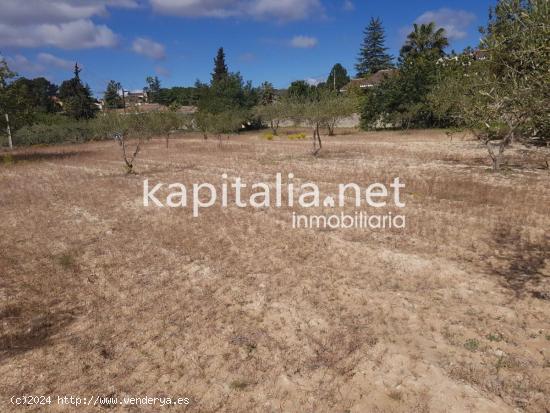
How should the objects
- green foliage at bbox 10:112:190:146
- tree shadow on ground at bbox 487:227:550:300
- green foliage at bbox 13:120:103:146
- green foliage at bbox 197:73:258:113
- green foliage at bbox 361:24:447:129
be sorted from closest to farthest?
1. tree shadow on ground at bbox 487:227:550:300
2. green foliage at bbox 10:112:190:146
3. green foliage at bbox 361:24:447:129
4. green foliage at bbox 13:120:103:146
5. green foliage at bbox 197:73:258:113

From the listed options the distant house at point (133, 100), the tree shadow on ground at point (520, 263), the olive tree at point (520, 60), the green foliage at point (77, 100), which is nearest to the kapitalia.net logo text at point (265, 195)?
the tree shadow on ground at point (520, 263)

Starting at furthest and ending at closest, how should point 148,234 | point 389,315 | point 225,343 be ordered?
point 148,234 < point 389,315 < point 225,343

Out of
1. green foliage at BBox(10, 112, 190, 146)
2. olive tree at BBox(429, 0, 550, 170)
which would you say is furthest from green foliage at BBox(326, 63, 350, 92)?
olive tree at BBox(429, 0, 550, 170)

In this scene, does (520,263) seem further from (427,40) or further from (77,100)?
(77,100)

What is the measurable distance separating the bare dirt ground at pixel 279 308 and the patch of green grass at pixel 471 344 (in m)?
0.02

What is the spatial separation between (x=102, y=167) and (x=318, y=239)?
19557mm

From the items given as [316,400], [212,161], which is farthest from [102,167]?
[316,400]

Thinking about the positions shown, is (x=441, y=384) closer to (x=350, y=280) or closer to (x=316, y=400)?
(x=316, y=400)

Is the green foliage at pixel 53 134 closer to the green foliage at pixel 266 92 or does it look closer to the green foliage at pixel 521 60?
the green foliage at pixel 266 92

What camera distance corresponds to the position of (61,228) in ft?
41.4

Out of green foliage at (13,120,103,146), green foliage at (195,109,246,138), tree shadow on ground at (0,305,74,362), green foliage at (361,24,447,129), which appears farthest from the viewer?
green foliage at (13,120,103,146)

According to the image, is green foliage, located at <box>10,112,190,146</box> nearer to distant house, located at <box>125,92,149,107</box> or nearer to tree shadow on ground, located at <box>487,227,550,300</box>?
distant house, located at <box>125,92,149,107</box>

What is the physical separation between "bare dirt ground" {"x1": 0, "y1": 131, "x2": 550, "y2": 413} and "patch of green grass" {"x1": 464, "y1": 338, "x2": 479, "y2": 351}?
0.07 feet

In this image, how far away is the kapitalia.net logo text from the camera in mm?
15070
